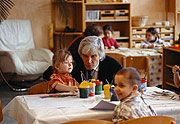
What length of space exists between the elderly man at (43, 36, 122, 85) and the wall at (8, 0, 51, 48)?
345 centimetres

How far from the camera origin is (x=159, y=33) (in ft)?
21.5

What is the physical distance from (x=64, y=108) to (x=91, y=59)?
0.85m

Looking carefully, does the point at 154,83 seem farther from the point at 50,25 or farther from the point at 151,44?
the point at 50,25

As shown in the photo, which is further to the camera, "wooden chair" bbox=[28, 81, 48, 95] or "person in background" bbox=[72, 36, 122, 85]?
"person in background" bbox=[72, 36, 122, 85]

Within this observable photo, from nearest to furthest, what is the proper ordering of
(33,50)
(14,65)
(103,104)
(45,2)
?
(103,104)
(14,65)
(33,50)
(45,2)

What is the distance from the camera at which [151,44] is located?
209 inches

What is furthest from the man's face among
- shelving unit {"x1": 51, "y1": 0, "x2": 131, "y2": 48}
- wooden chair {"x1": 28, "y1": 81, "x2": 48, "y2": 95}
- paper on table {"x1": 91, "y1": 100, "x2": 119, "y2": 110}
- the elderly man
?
shelving unit {"x1": 51, "y1": 0, "x2": 131, "y2": 48}

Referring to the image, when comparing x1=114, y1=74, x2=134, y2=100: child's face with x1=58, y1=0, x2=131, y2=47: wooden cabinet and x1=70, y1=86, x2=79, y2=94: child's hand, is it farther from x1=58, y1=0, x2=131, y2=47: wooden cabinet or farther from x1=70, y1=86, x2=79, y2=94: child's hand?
x1=58, y1=0, x2=131, y2=47: wooden cabinet

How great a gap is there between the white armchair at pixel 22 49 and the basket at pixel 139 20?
1.83 m

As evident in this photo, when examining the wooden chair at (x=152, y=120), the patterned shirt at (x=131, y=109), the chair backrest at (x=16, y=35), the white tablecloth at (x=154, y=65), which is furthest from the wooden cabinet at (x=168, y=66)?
the wooden chair at (x=152, y=120)

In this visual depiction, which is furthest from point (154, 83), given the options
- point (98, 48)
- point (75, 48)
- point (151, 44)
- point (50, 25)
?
point (50, 25)

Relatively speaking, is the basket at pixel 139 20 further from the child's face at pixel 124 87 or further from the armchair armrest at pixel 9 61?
the child's face at pixel 124 87

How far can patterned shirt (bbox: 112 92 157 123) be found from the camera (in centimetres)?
175

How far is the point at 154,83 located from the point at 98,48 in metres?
2.07
